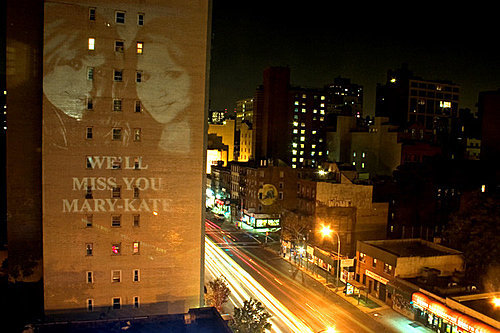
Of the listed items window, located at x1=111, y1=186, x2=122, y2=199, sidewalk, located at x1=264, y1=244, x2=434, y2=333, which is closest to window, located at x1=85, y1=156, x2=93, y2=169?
window, located at x1=111, y1=186, x2=122, y2=199

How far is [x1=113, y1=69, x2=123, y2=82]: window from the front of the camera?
27.5 metres

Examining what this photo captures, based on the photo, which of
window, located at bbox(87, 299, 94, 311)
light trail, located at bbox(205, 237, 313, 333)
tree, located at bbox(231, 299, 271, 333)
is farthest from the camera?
light trail, located at bbox(205, 237, 313, 333)

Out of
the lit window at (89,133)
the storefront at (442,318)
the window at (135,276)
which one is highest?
the lit window at (89,133)

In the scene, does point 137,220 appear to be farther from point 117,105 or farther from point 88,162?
point 117,105

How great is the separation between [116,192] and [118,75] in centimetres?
800

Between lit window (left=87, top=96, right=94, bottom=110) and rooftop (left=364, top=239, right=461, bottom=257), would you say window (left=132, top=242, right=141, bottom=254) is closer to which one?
lit window (left=87, top=96, right=94, bottom=110)

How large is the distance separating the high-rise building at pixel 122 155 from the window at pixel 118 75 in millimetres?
65

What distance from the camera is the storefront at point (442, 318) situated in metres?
27.1

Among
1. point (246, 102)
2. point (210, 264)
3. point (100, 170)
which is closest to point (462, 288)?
point (210, 264)

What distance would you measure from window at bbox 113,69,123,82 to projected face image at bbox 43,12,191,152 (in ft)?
0.73

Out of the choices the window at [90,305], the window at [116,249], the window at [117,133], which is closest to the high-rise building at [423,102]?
the window at [117,133]

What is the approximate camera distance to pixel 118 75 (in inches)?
1087

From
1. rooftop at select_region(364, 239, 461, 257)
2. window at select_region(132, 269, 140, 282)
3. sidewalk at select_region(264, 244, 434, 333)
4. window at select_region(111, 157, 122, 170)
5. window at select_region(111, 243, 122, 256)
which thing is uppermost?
window at select_region(111, 157, 122, 170)

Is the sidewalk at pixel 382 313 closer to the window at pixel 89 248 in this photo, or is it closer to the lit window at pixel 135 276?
the lit window at pixel 135 276
